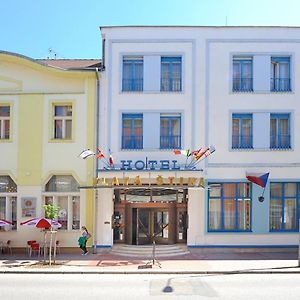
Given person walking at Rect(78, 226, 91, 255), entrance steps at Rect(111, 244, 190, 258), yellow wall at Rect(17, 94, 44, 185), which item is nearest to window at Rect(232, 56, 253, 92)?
entrance steps at Rect(111, 244, 190, 258)

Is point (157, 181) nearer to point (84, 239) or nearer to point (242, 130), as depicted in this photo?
point (84, 239)

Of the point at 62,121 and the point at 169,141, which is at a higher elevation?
the point at 62,121

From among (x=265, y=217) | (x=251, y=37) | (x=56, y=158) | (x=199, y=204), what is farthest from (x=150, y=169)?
(x=251, y=37)

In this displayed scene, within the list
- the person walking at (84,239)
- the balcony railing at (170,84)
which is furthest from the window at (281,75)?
the person walking at (84,239)

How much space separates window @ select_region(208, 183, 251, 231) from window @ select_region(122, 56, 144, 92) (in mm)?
6732

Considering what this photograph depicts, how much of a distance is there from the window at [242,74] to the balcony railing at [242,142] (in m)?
2.53

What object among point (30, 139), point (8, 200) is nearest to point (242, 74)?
point (30, 139)

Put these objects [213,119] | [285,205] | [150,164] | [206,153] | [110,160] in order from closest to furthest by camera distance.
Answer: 1. [206,153]
2. [110,160]
3. [150,164]
4. [213,119]
5. [285,205]

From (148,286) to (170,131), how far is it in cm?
1051

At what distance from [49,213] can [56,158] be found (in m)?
3.94

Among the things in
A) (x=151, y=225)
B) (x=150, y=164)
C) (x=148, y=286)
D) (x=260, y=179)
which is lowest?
(x=148, y=286)

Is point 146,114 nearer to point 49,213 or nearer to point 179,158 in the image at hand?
point 179,158

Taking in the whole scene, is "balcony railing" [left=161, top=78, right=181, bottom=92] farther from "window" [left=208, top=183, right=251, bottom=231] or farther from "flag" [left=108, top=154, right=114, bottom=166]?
"window" [left=208, top=183, right=251, bottom=231]

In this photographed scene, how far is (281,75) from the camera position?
78.2ft
